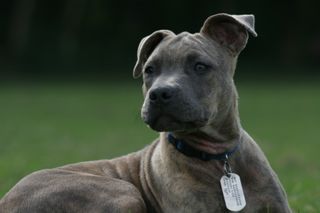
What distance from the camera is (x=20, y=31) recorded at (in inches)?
1548

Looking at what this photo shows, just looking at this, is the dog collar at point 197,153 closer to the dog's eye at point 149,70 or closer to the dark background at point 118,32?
the dog's eye at point 149,70

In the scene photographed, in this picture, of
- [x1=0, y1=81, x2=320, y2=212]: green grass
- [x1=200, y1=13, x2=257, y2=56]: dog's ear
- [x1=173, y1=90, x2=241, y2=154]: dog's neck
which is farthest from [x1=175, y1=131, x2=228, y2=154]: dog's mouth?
[x1=0, y1=81, x2=320, y2=212]: green grass

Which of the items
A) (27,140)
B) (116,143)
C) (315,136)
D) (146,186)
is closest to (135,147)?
(116,143)

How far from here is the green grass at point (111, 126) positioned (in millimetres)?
A: 12566

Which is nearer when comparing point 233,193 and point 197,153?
point 233,193

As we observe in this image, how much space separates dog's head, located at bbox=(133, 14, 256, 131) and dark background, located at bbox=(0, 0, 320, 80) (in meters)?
30.1

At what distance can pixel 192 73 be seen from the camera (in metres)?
6.70

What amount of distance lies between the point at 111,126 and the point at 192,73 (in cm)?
1411

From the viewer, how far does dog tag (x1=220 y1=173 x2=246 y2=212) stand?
21.2 ft

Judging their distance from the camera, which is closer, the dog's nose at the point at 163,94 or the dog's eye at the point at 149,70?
the dog's nose at the point at 163,94

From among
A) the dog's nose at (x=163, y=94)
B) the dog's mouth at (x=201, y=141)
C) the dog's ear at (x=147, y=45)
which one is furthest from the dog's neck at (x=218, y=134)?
the dog's ear at (x=147, y=45)

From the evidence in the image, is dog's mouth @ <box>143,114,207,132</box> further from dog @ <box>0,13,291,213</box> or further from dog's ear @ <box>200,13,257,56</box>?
dog's ear @ <box>200,13,257,56</box>

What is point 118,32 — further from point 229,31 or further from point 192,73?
point 192,73

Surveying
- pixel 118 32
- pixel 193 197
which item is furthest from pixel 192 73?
pixel 118 32
